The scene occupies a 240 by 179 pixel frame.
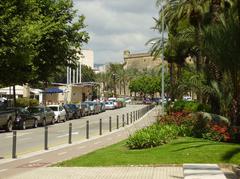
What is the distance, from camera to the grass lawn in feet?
47.2

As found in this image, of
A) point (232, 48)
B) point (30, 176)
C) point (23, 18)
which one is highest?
point (23, 18)

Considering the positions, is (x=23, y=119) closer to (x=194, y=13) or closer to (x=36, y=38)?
(x=36, y=38)

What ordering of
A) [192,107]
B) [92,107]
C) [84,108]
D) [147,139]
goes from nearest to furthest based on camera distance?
[147,139] → [192,107] → [84,108] → [92,107]

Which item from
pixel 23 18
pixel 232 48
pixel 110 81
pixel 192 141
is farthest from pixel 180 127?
pixel 110 81

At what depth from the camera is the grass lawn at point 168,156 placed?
14.4 m

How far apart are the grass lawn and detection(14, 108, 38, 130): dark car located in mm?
18905

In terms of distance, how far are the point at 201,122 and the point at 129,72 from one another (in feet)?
483

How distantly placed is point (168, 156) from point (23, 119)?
21.9 metres

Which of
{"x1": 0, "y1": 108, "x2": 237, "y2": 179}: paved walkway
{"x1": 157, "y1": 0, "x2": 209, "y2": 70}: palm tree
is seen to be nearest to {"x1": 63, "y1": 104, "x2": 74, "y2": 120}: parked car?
{"x1": 157, "y1": 0, "x2": 209, "y2": 70}: palm tree

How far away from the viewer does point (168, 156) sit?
14.9 m

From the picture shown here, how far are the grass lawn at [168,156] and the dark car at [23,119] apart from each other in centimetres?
1891

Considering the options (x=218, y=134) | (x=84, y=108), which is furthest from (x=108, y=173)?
(x=84, y=108)

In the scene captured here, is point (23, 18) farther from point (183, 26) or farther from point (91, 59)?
point (91, 59)

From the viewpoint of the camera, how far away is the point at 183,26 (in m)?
43.8
